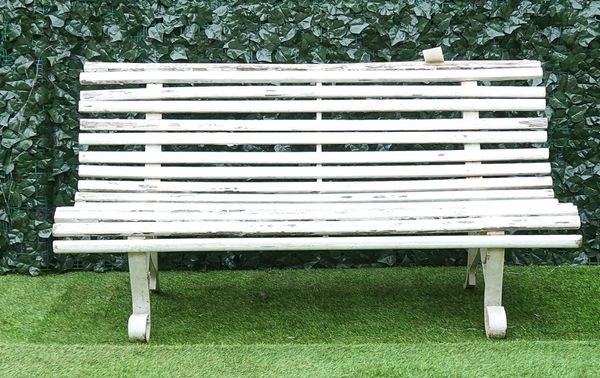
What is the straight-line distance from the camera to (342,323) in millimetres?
3719

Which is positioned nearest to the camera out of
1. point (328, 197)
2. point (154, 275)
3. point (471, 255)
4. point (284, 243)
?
point (284, 243)

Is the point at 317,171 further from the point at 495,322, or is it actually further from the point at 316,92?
the point at 495,322

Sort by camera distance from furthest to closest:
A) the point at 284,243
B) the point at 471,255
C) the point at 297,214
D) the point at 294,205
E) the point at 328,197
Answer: the point at 471,255, the point at 328,197, the point at 294,205, the point at 297,214, the point at 284,243

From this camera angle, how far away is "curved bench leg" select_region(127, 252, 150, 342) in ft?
11.1

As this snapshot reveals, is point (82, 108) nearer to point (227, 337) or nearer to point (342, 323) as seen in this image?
point (227, 337)

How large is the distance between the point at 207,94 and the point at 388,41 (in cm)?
101

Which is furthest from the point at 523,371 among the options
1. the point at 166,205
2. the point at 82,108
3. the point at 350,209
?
the point at 82,108

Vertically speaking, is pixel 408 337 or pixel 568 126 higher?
pixel 568 126

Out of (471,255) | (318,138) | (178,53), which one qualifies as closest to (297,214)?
(318,138)

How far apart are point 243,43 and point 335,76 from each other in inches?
27.0

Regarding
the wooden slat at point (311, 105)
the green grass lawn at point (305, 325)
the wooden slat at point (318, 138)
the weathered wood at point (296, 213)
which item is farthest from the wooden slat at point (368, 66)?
the green grass lawn at point (305, 325)

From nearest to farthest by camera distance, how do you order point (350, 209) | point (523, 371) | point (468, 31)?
1. point (523, 371)
2. point (350, 209)
3. point (468, 31)

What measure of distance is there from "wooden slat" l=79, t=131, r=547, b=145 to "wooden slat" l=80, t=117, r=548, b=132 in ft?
0.07

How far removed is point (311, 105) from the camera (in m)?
3.82
